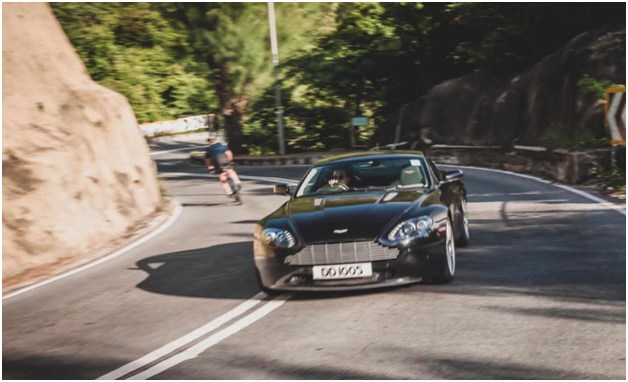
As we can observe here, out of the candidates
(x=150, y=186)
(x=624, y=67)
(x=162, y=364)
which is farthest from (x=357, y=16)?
(x=162, y=364)

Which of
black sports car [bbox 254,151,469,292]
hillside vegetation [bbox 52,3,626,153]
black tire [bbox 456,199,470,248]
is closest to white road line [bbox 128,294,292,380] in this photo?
black sports car [bbox 254,151,469,292]

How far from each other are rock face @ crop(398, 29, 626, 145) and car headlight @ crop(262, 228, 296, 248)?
15.8 m

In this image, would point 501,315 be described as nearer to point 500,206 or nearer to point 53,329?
point 53,329

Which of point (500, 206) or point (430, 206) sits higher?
point (430, 206)

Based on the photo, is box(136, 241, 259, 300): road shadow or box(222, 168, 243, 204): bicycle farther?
box(222, 168, 243, 204): bicycle

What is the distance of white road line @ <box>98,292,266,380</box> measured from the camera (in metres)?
5.89

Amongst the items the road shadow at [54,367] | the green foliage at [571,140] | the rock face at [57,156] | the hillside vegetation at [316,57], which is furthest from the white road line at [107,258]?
the hillside vegetation at [316,57]

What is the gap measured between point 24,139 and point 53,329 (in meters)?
6.21

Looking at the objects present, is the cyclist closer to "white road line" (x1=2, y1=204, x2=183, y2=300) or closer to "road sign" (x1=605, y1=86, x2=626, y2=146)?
"white road line" (x1=2, y1=204, x2=183, y2=300)

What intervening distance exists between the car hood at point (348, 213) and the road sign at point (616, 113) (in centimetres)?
985

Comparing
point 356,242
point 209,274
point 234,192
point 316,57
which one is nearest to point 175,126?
point 316,57

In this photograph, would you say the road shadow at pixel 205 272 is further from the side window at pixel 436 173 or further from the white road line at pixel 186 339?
the side window at pixel 436 173

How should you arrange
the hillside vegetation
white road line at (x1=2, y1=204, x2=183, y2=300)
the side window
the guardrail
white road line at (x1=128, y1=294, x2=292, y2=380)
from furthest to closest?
1. the guardrail
2. the hillside vegetation
3. white road line at (x1=2, y1=204, x2=183, y2=300)
4. the side window
5. white road line at (x1=128, y1=294, x2=292, y2=380)

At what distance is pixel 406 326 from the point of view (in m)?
6.52
